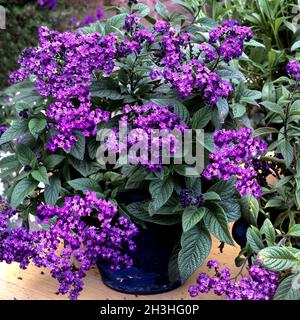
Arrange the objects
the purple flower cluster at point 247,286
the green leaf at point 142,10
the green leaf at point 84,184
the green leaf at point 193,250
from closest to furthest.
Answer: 1. the purple flower cluster at point 247,286
2. the green leaf at point 193,250
3. the green leaf at point 84,184
4. the green leaf at point 142,10

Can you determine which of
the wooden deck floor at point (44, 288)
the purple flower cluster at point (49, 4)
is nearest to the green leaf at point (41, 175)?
the wooden deck floor at point (44, 288)

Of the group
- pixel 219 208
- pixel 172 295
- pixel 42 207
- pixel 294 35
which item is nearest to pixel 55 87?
pixel 42 207

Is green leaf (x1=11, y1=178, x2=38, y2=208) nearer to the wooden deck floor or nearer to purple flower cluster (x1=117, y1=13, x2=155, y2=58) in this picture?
the wooden deck floor

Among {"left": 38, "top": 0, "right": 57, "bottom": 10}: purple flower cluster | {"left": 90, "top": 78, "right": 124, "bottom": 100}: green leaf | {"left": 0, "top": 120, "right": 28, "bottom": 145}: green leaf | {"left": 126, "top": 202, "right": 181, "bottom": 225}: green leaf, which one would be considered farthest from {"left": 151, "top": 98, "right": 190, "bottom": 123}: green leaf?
{"left": 38, "top": 0, "right": 57, "bottom": 10}: purple flower cluster

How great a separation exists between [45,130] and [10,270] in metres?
0.39

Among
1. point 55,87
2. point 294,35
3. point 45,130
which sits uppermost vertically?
point 55,87

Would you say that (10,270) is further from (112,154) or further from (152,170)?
(152,170)

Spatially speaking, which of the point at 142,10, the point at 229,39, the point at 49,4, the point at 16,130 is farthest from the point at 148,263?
the point at 49,4

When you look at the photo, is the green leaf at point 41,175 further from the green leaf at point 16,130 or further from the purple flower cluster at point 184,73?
the purple flower cluster at point 184,73

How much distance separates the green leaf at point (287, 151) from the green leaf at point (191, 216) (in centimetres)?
27

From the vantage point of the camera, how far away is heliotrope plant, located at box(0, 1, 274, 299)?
1.22 meters

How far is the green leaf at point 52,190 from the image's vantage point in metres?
1.35

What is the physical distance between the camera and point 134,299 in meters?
1.39

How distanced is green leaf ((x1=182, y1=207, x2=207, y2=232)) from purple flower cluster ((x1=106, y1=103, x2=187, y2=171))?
0.35 feet
